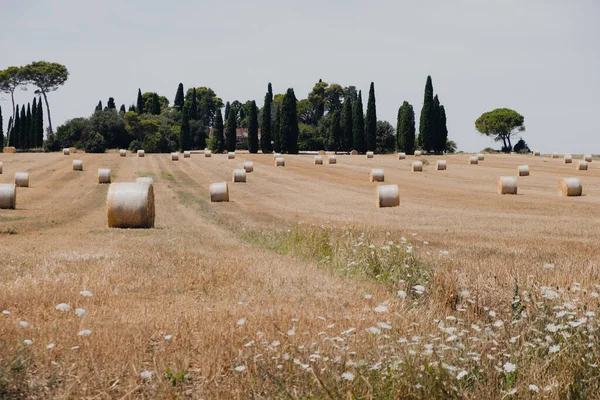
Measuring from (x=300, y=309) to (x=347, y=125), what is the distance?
10011 centimetres

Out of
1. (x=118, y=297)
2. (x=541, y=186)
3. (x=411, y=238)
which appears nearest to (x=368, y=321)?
(x=118, y=297)

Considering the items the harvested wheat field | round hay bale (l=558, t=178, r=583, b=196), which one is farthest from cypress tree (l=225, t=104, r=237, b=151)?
the harvested wheat field

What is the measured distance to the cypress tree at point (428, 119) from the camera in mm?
104000

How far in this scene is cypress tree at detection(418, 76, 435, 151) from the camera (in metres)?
104

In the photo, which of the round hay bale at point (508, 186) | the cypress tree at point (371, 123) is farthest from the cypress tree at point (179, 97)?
the round hay bale at point (508, 186)

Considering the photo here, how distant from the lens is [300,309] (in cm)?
852

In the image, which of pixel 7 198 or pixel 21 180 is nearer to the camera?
pixel 7 198

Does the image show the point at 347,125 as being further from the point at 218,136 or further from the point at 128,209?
the point at 128,209

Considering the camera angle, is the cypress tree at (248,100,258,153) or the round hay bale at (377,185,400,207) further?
the cypress tree at (248,100,258,153)

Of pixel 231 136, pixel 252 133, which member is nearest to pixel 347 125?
pixel 252 133

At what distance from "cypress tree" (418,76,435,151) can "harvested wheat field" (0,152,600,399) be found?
82.1 meters

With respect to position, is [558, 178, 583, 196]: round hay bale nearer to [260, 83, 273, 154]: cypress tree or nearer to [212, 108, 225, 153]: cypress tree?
[260, 83, 273, 154]: cypress tree

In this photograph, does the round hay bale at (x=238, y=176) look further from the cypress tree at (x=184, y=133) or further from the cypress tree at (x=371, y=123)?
the cypress tree at (x=184, y=133)

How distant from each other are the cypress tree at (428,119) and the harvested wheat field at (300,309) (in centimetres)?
8208
